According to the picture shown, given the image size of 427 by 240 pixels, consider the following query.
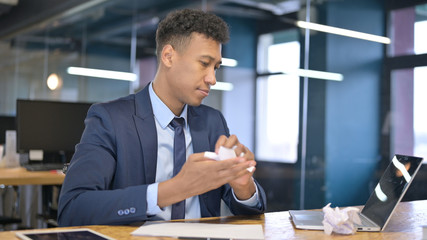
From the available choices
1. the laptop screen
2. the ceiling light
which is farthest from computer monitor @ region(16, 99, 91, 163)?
the ceiling light

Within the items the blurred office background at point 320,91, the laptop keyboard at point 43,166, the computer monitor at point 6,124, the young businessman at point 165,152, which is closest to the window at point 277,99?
the blurred office background at point 320,91

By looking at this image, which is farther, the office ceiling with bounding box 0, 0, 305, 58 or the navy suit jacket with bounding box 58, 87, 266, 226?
the office ceiling with bounding box 0, 0, 305, 58

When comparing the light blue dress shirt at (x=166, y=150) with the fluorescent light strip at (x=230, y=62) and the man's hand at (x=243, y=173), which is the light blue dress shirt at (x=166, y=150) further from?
the fluorescent light strip at (x=230, y=62)

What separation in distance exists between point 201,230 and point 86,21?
19.6 feet

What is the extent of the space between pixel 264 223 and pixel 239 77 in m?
3.83

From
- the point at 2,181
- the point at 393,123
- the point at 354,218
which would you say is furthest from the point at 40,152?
the point at 354,218

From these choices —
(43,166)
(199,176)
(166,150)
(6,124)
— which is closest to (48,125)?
(43,166)

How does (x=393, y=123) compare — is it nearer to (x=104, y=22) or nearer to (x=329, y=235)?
(x=329, y=235)

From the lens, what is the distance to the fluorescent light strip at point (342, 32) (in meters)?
3.96

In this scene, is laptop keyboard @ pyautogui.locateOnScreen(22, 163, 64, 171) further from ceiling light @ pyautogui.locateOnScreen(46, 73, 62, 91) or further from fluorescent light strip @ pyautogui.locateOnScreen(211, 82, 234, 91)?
ceiling light @ pyautogui.locateOnScreen(46, 73, 62, 91)

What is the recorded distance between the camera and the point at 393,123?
3.84 meters

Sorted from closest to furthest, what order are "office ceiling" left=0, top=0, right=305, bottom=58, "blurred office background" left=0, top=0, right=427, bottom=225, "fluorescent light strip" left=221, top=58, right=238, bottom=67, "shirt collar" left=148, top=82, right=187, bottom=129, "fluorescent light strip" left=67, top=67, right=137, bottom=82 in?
"shirt collar" left=148, top=82, right=187, bottom=129 < "blurred office background" left=0, top=0, right=427, bottom=225 < "fluorescent light strip" left=221, top=58, right=238, bottom=67 < "office ceiling" left=0, top=0, right=305, bottom=58 < "fluorescent light strip" left=67, top=67, right=137, bottom=82

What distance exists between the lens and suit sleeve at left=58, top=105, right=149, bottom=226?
1359mm

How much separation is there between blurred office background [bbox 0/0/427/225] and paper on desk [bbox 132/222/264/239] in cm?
264
